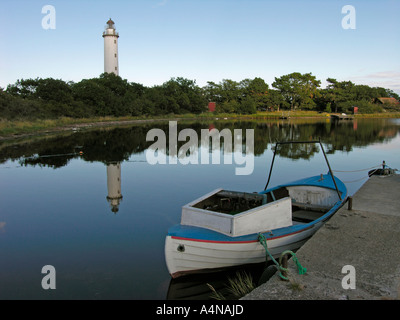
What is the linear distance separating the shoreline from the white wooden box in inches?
1105

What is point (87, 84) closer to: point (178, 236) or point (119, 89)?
point (119, 89)

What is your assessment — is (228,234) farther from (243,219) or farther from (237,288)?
(237,288)

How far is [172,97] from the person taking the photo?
68188 millimetres

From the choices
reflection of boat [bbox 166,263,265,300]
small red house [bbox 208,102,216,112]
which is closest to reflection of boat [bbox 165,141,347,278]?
reflection of boat [bbox 166,263,265,300]

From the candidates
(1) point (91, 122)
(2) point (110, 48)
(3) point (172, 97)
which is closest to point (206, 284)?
(1) point (91, 122)

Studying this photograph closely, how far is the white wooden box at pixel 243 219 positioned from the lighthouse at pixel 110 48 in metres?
57.3

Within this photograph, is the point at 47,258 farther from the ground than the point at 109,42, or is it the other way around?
the point at 109,42

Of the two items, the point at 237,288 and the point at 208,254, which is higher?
the point at 208,254

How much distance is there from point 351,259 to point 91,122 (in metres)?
46.2

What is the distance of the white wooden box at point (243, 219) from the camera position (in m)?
6.17
